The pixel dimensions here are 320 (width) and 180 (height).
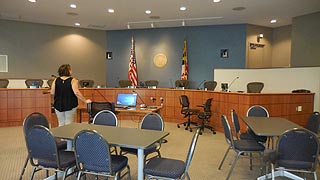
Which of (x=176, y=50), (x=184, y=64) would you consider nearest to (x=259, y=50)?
(x=184, y=64)

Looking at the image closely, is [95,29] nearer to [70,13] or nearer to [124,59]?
[124,59]

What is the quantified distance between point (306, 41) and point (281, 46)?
1.90 m

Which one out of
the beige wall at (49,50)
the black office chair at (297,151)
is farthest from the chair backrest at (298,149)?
the beige wall at (49,50)

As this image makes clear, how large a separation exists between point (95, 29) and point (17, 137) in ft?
20.3

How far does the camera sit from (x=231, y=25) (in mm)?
9289

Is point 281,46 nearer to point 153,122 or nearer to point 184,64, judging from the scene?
point 184,64

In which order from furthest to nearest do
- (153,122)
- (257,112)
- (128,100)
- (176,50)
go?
(176,50) → (128,100) → (257,112) → (153,122)

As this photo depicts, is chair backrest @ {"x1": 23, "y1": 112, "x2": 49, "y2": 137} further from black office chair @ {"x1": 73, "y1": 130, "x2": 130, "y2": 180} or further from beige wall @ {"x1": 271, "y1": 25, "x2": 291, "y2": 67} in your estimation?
beige wall @ {"x1": 271, "y1": 25, "x2": 291, "y2": 67}

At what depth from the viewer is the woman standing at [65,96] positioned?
407 cm

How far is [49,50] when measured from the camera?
9898 mm

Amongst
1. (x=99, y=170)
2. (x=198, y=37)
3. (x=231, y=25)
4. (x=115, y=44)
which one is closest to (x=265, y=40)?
(x=231, y=25)

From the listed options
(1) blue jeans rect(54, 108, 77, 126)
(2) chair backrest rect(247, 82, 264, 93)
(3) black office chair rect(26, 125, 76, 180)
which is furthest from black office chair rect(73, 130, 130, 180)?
(2) chair backrest rect(247, 82, 264, 93)

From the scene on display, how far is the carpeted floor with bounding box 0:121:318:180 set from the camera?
3633 mm

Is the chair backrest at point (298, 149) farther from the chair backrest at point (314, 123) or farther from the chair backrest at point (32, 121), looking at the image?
the chair backrest at point (32, 121)
